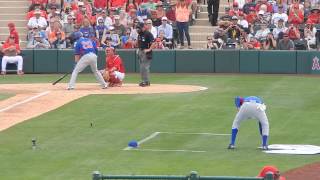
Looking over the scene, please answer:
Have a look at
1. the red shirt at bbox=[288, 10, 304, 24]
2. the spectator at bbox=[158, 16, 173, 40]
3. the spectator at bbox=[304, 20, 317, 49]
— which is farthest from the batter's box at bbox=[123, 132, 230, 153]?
the red shirt at bbox=[288, 10, 304, 24]

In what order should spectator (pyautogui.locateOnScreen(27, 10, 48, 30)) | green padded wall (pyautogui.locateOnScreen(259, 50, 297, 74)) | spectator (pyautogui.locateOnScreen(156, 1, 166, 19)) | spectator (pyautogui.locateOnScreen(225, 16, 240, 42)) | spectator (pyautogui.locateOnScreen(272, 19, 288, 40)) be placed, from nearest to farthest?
green padded wall (pyautogui.locateOnScreen(259, 50, 297, 74)), spectator (pyautogui.locateOnScreen(272, 19, 288, 40)), spectator (pyautogui.locateOnScreen(225, 16, 240, 42)), spectator (pyautogui.locateOnScreen(27, 10, 48, 30)), spectator (pyautogui.locateOnScreen(156, 1, 166, 19))

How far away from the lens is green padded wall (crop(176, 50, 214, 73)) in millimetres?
33406

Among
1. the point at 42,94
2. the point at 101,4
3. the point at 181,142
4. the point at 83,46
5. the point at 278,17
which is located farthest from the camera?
the point at 101,4

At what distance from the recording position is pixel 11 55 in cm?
3334

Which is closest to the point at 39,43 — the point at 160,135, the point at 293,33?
the point at 293,33

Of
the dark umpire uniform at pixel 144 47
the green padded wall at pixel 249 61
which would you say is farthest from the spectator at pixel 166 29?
the dark umpire uniform at pixel 144 47

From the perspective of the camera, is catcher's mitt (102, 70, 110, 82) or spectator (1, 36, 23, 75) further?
spectator (1, 36, 23, 75)

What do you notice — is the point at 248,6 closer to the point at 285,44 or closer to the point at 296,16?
the point at 296,16

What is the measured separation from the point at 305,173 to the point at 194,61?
18.3 m

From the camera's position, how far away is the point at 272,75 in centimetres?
3238

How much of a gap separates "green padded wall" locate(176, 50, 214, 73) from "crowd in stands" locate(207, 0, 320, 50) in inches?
36.7

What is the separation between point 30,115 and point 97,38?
12973 millimetres

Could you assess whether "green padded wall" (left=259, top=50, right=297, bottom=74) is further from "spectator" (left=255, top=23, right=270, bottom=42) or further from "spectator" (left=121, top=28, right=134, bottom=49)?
"spectator" (left=121, top=28, right=134, bottom=49)

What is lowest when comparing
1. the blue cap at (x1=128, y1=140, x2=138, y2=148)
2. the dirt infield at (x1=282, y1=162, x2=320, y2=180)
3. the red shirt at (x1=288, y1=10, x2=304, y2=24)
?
the dirt infield at (x1=282, y1=162, x2=320, y2=180)
